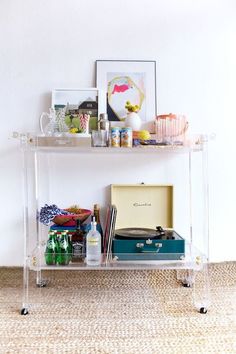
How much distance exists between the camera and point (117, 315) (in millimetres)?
1396

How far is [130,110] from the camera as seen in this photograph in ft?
5.52

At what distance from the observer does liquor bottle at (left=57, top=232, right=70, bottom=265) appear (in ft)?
4.75

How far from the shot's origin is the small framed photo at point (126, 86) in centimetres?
176

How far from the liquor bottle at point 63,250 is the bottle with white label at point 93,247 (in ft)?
0.33

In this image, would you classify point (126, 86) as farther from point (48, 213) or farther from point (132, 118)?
point (48, 213)

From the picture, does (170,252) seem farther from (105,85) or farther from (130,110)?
(105,85)

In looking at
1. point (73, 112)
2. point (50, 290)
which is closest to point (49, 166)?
point (73, 112)

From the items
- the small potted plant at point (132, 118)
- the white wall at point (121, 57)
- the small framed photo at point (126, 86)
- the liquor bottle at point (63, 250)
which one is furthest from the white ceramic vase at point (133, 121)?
the liquor bottle at point (63, 250)

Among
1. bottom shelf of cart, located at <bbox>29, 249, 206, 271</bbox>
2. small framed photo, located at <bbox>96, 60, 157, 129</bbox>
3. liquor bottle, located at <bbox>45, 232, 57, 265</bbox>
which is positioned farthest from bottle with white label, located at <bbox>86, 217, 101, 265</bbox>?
small framed photo, located at <bbox>96, 60, 157, 129</bbox>

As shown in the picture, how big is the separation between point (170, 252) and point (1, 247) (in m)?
0.96

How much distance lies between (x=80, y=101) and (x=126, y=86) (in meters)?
0.27

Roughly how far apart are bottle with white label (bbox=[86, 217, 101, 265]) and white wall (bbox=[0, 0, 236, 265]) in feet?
1.73

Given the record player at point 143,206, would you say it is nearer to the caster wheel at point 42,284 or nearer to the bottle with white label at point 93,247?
the bottle with white label at point 93,247

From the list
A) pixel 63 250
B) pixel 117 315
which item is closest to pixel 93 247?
pixel 63 250
